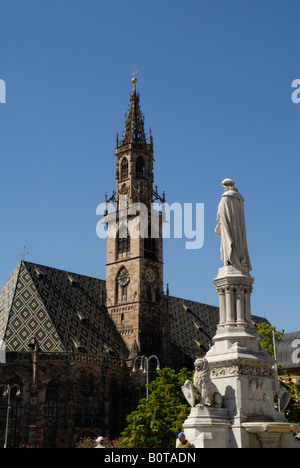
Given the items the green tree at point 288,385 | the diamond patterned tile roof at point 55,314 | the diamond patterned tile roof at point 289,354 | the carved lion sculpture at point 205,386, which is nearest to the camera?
the carved lion sculpture at point 205,386

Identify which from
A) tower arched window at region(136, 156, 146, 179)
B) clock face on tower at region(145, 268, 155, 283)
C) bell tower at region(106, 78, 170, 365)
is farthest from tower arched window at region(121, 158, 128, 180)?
clock face on tower at region(145, 268, 155, 283)

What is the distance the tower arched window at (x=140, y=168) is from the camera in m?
68.2

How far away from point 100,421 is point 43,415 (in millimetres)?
5764

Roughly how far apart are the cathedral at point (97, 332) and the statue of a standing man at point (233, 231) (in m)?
33.2

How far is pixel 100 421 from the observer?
179ft

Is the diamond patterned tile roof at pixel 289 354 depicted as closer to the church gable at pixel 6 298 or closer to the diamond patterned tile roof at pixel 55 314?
the diamond patterned tile roof at pixel 55 314

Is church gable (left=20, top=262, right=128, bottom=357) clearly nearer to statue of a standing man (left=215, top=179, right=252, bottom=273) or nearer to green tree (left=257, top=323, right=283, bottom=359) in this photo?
green tree (left=257, top=323, right=283, bottom=359)

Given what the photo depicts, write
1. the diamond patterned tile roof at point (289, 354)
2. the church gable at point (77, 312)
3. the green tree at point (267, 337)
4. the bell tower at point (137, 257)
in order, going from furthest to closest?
the bell tower at point (137, 257)
the diamond patterned tile roof at point (289, 354)
the church gable at point (77, 312)
the green tree at point (267, 337)

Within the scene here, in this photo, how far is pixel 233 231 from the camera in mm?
17047

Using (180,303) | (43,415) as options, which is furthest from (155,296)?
(43,415)

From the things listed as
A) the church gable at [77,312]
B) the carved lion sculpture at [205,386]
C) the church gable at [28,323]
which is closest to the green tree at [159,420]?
the carved lion sculpture at [205,386]

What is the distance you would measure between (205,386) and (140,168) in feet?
179
